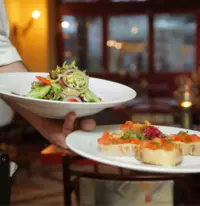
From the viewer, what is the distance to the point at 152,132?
1.22 m

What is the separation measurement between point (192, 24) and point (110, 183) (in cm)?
588

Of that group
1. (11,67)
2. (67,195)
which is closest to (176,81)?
(67,195)

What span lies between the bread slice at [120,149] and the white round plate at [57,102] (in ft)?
0.35

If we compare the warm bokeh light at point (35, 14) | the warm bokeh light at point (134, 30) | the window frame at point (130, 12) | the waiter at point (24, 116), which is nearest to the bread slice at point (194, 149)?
the waiter at point (24, 116)

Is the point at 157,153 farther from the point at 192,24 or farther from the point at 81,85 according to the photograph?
the point at 192,24

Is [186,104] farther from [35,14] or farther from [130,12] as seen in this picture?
[130,12]

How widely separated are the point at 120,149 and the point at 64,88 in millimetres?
256

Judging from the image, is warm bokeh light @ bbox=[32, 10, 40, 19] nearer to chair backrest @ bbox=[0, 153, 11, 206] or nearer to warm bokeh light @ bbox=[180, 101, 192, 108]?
warm bokeh light @ bbox=[180, 101, 192, 108]

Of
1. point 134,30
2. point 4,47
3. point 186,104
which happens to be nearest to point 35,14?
point 134,30

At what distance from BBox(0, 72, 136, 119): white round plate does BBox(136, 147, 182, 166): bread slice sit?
16 cm

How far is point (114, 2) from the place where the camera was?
25.1 feet

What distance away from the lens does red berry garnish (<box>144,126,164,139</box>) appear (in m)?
1.22

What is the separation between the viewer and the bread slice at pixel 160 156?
105cm

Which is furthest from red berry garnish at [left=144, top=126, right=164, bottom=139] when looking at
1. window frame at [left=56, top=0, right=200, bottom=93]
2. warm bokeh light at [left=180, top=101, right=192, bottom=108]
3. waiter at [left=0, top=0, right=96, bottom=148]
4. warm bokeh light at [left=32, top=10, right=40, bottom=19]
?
window frame at [left=56, top=0, right=200, bottom=93]
